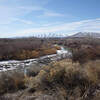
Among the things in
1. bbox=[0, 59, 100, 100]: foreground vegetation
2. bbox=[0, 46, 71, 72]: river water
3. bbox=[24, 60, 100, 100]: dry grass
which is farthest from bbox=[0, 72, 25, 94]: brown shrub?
bbox=[0, 46, 71, 72]: river water

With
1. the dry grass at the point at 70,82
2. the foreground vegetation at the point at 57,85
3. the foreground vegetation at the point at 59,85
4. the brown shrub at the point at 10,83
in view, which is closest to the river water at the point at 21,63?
the brown shrub at the point at 10,83

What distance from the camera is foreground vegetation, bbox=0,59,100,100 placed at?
6156 millimetres

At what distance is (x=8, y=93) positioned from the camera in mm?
7375

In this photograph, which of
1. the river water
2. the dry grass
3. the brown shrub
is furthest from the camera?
the river water

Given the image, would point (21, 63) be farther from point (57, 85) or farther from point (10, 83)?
point (57, 85)

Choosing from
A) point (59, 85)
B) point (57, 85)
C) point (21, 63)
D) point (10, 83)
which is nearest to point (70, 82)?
point (59, 85)

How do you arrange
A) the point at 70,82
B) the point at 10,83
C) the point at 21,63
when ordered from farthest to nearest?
the point at 21,63
the point at 10,83
the point at 70,82

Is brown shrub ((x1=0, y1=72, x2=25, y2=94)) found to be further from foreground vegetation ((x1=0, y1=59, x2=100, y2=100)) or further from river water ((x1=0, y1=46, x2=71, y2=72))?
river water ((x1=0, y1=46, x2=71, y2=72))

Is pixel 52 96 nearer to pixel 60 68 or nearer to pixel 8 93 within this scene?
pixel 60 68

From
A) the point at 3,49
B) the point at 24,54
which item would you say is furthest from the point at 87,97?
the point at 3,49

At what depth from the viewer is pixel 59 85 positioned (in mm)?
6918

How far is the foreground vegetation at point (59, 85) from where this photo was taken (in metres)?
6.16

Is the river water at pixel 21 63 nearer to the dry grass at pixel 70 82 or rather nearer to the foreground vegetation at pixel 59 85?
the foreground vegetation at pixel 59 85

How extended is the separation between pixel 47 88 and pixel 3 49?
1942 cm
